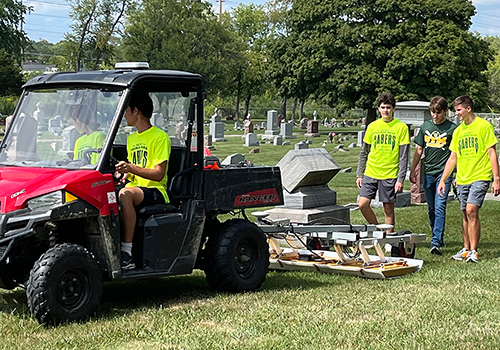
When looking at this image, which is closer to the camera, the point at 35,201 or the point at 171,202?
the point at 35,201

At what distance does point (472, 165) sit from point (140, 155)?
436 cm

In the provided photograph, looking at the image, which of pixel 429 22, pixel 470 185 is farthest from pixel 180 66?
pixel 470 185

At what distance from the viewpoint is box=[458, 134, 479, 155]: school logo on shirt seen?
930cm

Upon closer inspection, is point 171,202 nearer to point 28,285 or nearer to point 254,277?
point 254,277

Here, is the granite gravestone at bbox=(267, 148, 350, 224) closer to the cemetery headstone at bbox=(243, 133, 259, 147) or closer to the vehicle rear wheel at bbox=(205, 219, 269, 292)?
the vehicle rear wheel at bbox=(205, 219, 269, 292)

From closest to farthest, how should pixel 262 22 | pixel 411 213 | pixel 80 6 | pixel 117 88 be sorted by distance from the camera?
pixel 117 88, pixel 411 213, pixel 80 6, pixel 262 22

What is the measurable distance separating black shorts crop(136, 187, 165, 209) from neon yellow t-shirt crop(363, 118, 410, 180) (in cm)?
382

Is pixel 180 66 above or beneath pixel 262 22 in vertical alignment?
beneath

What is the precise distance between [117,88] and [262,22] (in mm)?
88640

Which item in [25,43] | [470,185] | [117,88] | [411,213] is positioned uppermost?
[25,43]

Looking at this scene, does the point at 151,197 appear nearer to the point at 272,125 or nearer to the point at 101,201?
the point at 101,201

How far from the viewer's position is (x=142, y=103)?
6797 millimetres

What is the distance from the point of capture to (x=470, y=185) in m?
9.34

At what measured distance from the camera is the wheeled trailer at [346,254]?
8094 mm
